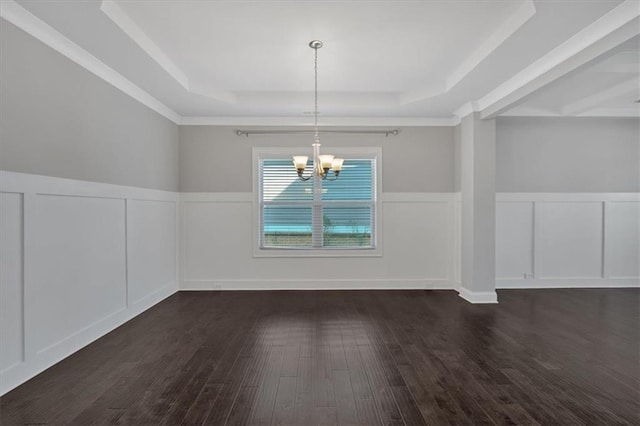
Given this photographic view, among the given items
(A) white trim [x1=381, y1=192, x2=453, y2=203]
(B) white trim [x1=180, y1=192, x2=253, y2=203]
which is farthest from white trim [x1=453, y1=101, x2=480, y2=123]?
(B) white trim [x1=180, y1=192, x2=253, y2=203]

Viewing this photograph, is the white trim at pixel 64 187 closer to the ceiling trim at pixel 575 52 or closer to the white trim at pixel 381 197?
the white trim at pixel 381 197

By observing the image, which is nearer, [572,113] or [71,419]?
[71,419]

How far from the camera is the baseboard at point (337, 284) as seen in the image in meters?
5.38

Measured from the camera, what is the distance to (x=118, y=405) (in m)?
2.25

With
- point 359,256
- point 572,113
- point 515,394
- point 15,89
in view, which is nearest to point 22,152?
point 15,89

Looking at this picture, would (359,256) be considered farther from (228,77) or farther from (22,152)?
(22,152)

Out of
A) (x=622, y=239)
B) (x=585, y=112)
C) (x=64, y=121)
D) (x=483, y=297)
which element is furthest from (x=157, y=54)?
(x=622, y=239)

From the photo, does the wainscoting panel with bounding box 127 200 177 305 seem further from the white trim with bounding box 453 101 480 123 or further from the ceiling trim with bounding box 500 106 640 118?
the ceiling trim with bounding box 500 106 640 118

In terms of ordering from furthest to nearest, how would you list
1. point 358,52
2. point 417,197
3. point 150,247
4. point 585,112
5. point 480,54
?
point 417,197 → point 585,112 → point 150,247 → point 358,52 → point 480,54

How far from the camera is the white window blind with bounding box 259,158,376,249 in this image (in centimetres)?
552

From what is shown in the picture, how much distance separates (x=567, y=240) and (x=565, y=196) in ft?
2.18

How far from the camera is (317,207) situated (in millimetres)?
5539

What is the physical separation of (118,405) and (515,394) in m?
2.55

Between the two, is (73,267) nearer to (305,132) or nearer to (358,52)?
(358,52)
